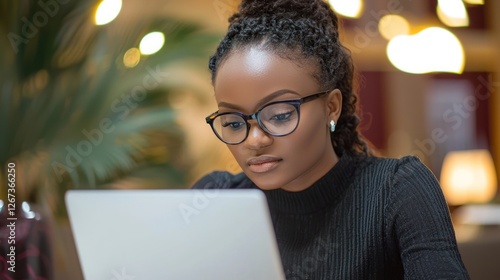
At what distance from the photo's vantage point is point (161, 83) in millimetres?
2713

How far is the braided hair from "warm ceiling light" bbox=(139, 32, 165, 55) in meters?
1.41

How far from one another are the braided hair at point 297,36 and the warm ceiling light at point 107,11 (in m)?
1.42

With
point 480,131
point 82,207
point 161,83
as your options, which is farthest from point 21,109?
point 480,131

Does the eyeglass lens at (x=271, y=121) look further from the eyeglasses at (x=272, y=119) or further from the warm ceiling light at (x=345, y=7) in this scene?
the warm ceiling light at (x=345, y=7)

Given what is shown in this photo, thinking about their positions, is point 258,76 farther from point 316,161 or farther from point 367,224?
point 367,224

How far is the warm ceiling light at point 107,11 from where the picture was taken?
102 inches

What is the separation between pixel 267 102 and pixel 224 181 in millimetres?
403

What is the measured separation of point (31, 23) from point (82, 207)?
5.57 ft

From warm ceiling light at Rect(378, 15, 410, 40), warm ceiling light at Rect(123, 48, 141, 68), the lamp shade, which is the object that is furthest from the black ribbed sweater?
the lamp shade

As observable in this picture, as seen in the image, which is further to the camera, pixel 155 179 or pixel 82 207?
pixel 155 179

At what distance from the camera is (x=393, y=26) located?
416cm

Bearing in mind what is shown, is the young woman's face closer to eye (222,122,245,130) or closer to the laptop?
eye (222,122,245,130)

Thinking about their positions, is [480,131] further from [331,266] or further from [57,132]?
[331,266]

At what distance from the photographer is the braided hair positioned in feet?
3.75
